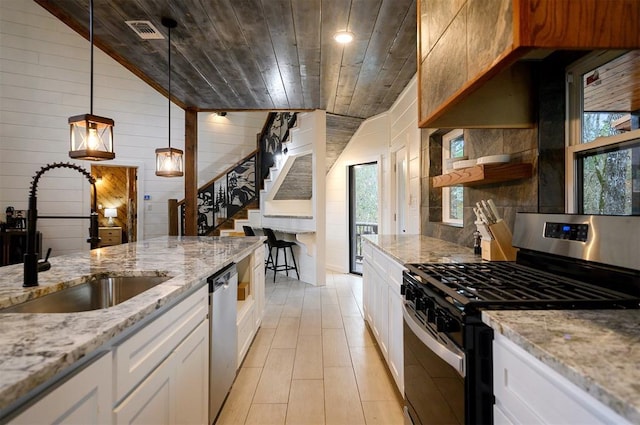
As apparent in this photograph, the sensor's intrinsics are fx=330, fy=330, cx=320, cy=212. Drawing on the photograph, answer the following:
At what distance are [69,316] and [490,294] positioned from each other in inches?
51.9

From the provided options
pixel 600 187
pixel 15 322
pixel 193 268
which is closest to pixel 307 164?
pixel 193 268

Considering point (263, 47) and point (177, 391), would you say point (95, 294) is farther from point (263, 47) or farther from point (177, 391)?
point (263, 47)

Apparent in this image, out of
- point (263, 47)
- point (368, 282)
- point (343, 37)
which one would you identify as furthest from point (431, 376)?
point (263, 47)

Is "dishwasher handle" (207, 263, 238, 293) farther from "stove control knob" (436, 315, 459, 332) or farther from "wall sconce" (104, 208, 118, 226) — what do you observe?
"wall sconce" (104, 208, 118, 226)

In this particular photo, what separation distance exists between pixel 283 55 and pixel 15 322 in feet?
10.3

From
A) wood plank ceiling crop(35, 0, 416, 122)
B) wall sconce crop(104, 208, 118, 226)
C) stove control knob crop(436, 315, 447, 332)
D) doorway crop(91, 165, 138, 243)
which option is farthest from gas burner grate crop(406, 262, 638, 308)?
wall sconce crop(104, 208, 118, 226)

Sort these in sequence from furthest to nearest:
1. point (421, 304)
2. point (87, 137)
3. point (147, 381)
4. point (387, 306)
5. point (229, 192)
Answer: point (229, 192) → point (387, 306) → point (87, 137) → point (421, 304) → point (147, 381)

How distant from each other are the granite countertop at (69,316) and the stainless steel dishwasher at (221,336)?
0.37 feet

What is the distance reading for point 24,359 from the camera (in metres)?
0.70

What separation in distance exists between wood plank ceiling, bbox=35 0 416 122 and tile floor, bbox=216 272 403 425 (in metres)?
2.82

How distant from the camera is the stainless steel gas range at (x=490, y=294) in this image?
1005 mm

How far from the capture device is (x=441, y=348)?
1.18 m

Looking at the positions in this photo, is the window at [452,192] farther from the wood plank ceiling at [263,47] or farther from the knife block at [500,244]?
the knife block at [500,244]

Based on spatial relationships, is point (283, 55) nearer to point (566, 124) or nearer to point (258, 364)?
point (566, 124)
